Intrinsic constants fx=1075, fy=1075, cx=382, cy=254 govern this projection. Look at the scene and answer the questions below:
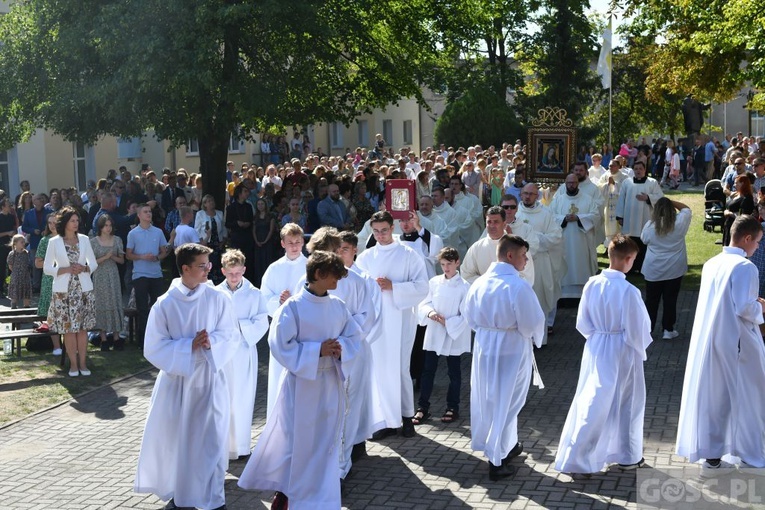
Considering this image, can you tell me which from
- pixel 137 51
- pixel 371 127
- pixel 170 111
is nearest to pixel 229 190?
pixel 170 111

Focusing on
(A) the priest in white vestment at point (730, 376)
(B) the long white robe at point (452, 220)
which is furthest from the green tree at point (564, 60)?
(A) the priest in white vestment at point (730, 376)

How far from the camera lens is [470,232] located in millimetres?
17531

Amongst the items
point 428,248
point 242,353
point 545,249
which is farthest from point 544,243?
point 242,353

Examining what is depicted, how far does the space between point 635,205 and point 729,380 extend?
1043 cm

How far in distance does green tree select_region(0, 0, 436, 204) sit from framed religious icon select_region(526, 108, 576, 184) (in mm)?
4064

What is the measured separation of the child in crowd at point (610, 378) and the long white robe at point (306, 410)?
1890mm

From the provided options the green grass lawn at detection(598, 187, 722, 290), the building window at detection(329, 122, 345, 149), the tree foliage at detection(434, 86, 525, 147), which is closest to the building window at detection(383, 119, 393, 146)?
the building window at detection(329, 122, 345, 149)

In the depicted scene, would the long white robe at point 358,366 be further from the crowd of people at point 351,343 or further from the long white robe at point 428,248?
the long white robe at point 428,248

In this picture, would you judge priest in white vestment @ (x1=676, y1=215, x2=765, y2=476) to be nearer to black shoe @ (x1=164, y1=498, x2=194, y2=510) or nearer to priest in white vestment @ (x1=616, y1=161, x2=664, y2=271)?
black shoe @ (x1=164, y1=498, x2=194, y2=510)

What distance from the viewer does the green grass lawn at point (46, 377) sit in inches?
449

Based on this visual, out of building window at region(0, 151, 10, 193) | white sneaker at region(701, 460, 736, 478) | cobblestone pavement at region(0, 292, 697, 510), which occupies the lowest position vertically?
cobblestone pavement at region(0, 292, 697, 510)

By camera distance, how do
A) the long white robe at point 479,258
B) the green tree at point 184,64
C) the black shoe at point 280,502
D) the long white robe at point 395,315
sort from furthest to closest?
the green tree at point 184,64 < the long white robe at point 479,258 < the long white robe at point 395,315 < the black shoe at point 280,502

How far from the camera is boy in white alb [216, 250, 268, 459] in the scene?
9008mm

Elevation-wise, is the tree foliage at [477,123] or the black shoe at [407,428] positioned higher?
the tree foliage at [477,123]
